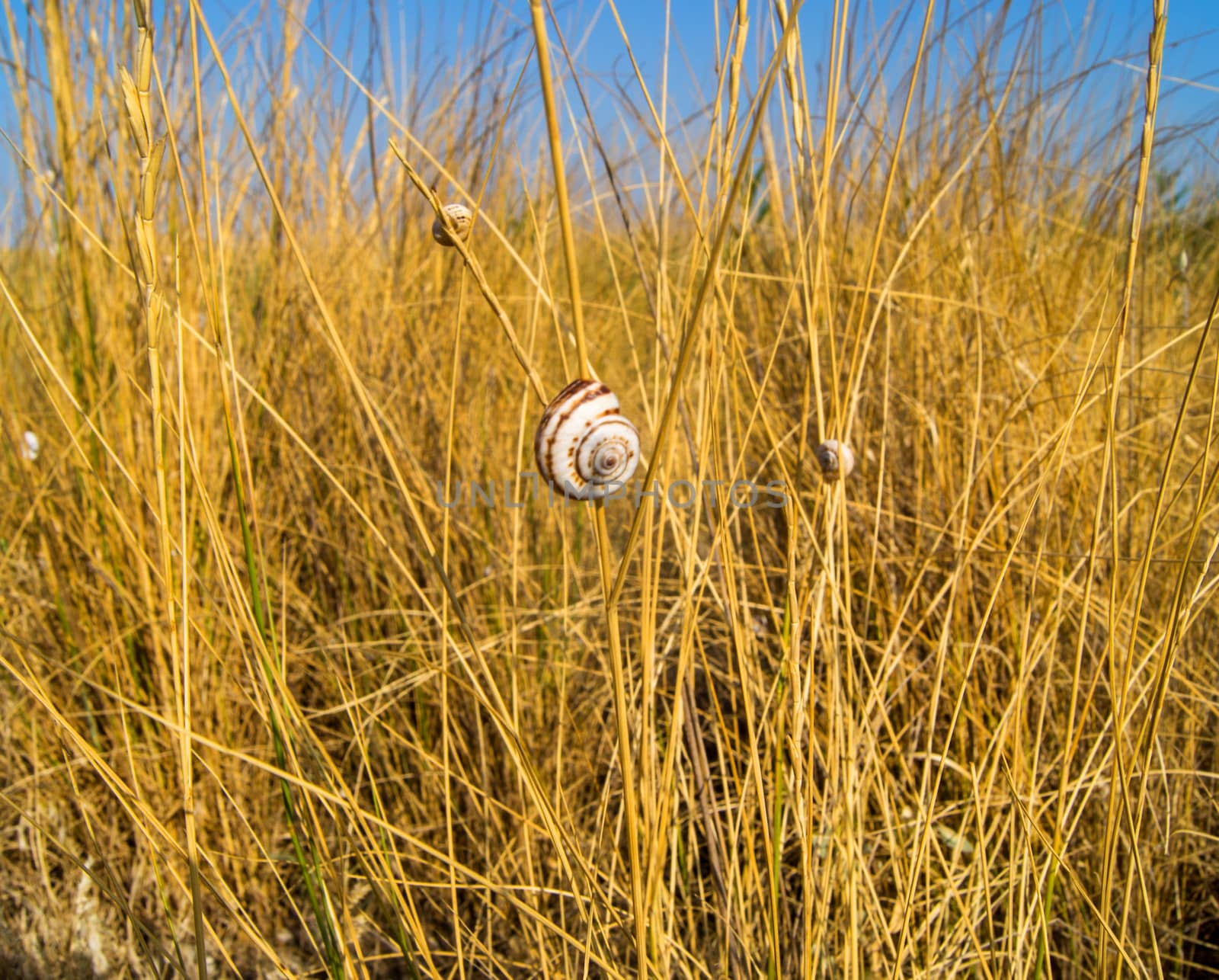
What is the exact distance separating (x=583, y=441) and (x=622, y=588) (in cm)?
27

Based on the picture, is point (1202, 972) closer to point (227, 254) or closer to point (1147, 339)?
point (1147, 339)

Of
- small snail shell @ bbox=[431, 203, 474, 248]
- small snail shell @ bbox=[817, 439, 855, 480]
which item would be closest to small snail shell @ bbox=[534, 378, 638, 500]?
small snail shell @ bbox=[431, 203, 474, 248]

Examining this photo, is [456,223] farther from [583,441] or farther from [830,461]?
[830,461]

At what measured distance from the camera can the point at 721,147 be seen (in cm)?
66

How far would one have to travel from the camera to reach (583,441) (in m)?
0.44

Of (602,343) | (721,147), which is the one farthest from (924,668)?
(602,343)

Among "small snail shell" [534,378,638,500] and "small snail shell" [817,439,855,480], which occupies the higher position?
"small snail shell" [534,378,638,500]

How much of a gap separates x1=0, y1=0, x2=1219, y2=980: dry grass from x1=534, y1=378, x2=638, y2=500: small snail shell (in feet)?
0.46

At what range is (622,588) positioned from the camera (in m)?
0.69

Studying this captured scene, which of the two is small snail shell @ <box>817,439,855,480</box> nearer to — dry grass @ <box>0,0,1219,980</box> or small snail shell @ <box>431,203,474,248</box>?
dry grass @ <box>0,0,1219,980</box>

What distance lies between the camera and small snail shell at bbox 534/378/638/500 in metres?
0.44

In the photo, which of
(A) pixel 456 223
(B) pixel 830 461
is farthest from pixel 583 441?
(B) pixel 830 461

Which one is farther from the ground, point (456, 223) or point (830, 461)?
point (456, 223)

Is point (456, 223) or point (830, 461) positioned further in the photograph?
point (830, 461)
